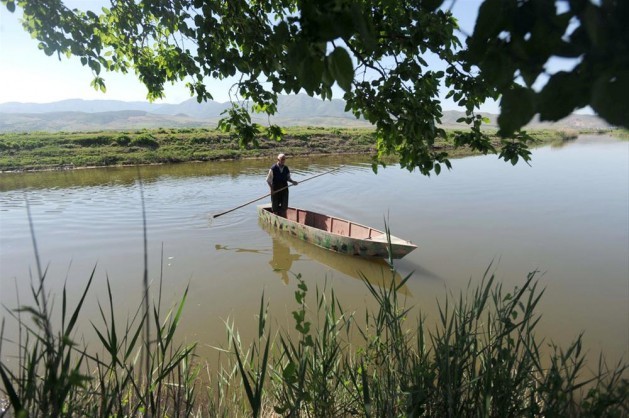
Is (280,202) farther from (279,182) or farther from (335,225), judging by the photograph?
(335,225)

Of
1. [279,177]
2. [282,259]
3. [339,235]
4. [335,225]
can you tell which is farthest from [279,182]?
[339,235]

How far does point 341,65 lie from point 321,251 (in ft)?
27.6

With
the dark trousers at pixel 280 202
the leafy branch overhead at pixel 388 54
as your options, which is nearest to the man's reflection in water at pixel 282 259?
the dark trousers at pixel 280 202

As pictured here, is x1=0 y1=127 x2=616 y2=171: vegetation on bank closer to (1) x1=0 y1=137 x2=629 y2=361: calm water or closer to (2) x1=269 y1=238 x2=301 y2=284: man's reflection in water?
(1) x1=0 y1=137 x2=629 y2=361: calm water

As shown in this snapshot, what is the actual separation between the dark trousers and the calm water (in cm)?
91

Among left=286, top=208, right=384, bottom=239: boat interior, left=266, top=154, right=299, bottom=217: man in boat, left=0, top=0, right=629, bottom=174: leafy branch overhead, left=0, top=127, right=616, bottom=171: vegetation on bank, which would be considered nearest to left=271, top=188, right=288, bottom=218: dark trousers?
left=266, top=154, right=299, bottom=217: man in boat

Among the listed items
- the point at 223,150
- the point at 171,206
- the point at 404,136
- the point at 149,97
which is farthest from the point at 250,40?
the point at 223,150

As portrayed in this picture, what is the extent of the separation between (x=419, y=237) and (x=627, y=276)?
15.0 feet

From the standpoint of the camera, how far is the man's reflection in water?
8.42 m

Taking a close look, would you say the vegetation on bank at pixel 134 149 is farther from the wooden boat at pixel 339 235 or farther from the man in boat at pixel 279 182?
the wooden boat at pixel 339 235

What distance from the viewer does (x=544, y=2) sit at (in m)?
0.87

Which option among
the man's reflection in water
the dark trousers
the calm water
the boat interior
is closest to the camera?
the calm water

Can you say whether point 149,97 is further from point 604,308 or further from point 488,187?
point 488,187

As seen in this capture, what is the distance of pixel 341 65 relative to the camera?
1.00 m
